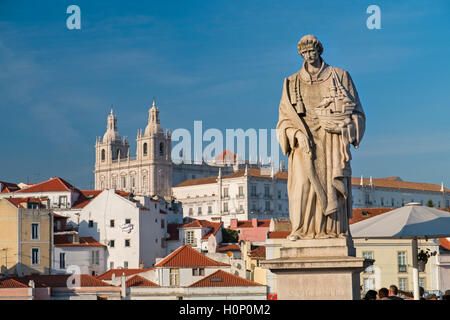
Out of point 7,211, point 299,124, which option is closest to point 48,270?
point 7,211

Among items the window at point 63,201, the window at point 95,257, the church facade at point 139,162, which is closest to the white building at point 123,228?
the window at point 95,257

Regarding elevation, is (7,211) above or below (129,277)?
above

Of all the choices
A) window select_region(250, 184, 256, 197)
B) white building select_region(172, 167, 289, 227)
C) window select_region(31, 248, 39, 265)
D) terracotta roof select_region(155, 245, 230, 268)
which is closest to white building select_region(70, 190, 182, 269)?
window select_region(31, 248, 39, 265)

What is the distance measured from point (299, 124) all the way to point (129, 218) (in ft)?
245

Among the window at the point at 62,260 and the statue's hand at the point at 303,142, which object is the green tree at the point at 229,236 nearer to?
the window at the point at 62,260

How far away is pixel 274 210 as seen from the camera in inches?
5448

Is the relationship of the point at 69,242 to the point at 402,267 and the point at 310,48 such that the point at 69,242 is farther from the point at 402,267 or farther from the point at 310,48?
the point at 310,48

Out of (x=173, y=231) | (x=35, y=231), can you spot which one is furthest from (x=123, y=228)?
(x=35, y=231)

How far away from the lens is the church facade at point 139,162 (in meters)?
156

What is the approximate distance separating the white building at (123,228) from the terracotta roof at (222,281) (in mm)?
19867

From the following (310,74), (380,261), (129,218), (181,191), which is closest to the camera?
(310,74)

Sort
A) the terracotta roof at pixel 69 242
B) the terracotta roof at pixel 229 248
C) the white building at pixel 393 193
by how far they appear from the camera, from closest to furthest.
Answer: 1. the terracotta roof at pixel 69 242
2. the terracotta roof at pixel 229 248
3. the white building at pixel 393 193

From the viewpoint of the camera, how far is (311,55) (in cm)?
902
